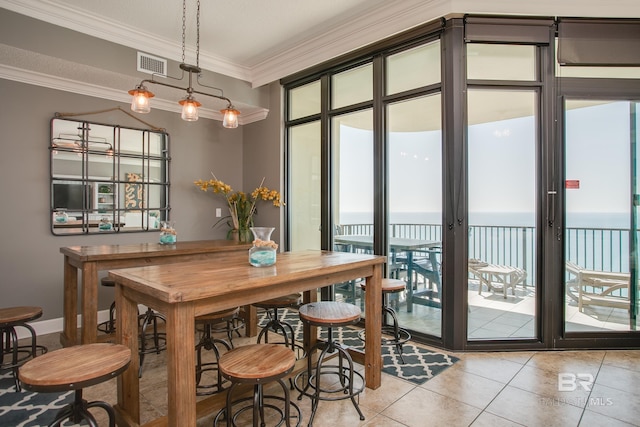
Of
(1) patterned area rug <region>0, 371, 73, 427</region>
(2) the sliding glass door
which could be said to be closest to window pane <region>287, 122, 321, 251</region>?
(2) the sliding glass door

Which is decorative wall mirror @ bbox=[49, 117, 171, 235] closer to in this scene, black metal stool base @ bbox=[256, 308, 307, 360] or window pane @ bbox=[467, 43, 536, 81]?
black metal stool base @ bbox=[256, 308, 307, 360]

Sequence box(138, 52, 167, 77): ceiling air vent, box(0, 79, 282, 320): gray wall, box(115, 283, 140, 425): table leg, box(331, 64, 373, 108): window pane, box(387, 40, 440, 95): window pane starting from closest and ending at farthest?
1. box(115, 283, 140, 425): table leg
2. box(387, 40, 440, 95): window pane
3. box(0, 79, 282, 320): gray wall
4. box(138, 52, 167, 77): ceiling air vent
5. box(331, 64, 373, 108): window pane

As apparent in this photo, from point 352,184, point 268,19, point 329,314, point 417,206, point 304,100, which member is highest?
point 268,19

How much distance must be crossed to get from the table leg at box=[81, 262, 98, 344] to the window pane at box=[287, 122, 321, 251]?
7.72 feet

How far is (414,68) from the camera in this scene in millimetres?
3426

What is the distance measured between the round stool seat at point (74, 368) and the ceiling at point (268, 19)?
119 inches

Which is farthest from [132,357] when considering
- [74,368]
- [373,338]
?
[373,338]

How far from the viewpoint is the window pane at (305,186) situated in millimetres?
4375

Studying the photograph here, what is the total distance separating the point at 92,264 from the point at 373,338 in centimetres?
225

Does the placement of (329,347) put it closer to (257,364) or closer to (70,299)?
(257,364)

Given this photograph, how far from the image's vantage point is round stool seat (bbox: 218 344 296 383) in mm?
1573

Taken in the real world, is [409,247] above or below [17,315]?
above

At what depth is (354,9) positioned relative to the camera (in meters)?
3.34

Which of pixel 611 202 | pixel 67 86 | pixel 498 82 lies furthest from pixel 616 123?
pixel 67 86
